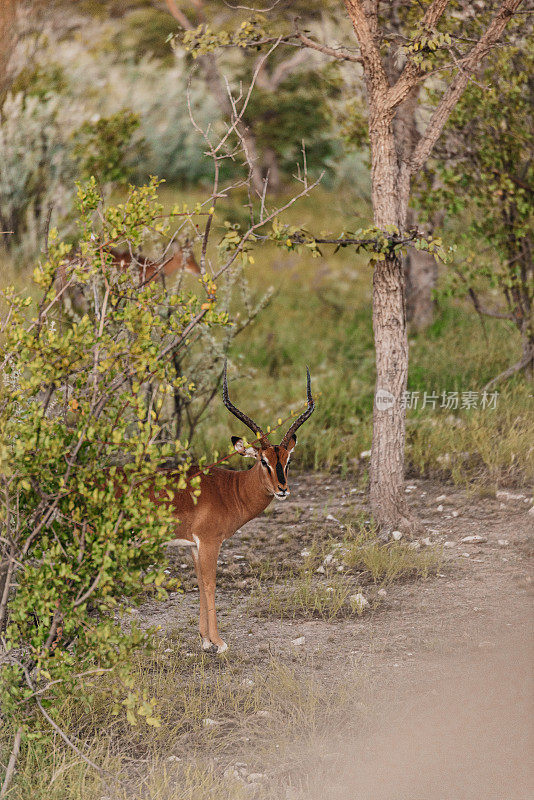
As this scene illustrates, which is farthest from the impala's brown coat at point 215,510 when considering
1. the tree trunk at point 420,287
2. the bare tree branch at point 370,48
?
the tree trunk at point 420,287

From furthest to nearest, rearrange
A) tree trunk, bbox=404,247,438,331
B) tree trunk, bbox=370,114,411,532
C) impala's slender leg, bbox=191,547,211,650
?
tree trunk, bbox=404,247,438,331 < tree trunk, bbox=370,114,411,532 < impala's slender leg, bbox=191,547,211,650

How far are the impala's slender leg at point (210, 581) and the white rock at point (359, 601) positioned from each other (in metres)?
0.87

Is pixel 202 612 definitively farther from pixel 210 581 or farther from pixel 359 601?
pixel 359 601

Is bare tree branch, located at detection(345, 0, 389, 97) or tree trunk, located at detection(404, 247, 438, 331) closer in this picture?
bare tree branch, located at detection(345, 0, 389, 97)

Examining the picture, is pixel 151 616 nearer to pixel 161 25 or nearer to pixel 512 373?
pixel 512 373

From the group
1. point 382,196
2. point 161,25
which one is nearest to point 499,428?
point 382,196

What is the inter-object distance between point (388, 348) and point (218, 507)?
1.96 meters

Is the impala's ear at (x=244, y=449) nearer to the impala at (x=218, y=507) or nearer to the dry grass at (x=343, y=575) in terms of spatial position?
the impala at (x=218, y=507)

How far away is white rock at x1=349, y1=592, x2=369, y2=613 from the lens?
5.88 metres

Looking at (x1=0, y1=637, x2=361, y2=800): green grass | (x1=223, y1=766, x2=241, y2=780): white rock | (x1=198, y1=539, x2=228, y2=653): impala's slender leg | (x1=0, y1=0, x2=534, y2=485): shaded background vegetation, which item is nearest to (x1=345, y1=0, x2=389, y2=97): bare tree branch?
(x1=0, y1=0, x2=534, y2=485): shaded background vegetation

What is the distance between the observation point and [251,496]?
5629 millimetres

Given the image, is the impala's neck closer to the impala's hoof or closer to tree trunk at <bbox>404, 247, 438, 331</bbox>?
the impala's hoof

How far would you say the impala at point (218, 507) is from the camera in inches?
213

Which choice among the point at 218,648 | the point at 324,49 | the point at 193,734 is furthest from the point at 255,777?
the point at 324,49
